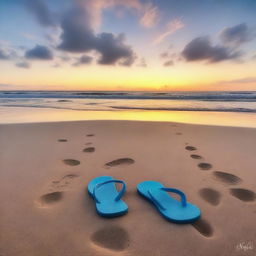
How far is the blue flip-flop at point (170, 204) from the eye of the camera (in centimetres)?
141

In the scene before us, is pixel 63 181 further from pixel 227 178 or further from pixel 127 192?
pixel 227 178

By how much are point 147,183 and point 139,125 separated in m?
2.77

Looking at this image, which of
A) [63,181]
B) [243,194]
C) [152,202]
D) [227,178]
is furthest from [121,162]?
A: [243,194]

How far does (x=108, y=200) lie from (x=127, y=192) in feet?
0.82

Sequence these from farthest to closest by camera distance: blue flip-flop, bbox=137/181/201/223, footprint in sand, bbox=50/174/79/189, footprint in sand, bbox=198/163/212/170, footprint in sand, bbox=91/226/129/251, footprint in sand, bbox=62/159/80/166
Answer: footprint in sand, bbox=62/159/80/166 → footprint in sand, bbox=198/163/212/170 → footprint in sand, bbox=50/174/79/189 → blue flip-flop, bbox=137/181/201/223 → footprint in sand, bbox=91/226/129/251

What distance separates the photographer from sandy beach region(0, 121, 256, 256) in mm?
1206

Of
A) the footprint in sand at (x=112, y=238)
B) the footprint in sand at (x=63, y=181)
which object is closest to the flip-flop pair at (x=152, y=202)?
the footprint in sand at (x=112, y=238)

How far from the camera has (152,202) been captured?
1641 mm

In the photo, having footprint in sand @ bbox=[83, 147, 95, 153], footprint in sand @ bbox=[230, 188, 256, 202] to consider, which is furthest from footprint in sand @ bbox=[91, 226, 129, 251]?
footprint in sand @ bbox=[83, 147, 95, 153]

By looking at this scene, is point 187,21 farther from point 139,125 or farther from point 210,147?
point 210,147

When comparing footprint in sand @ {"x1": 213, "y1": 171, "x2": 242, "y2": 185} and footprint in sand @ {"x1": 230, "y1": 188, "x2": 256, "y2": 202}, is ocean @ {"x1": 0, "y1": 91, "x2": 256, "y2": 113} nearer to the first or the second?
footprint in sand @ {"x1": 213, "y1": 171, "x2": 242, "y2": 185}

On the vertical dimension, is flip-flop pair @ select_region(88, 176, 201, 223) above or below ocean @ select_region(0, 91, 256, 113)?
below

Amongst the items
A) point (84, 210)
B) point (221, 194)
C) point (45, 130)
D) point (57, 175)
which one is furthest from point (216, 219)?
point (45, 130)

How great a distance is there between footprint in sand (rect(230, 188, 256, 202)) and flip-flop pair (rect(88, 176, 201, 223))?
509 mm
